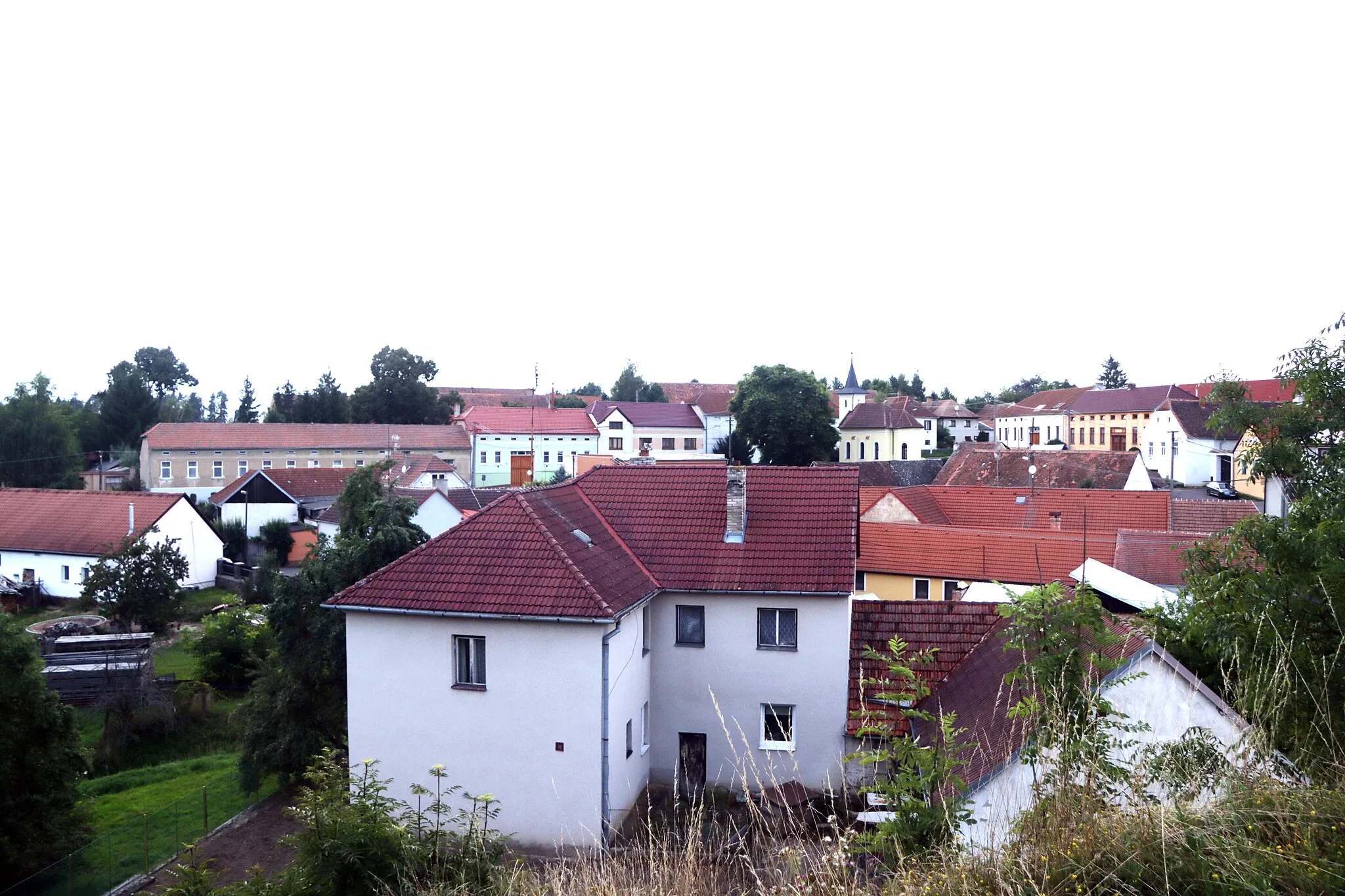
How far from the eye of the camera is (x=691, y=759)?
15.4 m

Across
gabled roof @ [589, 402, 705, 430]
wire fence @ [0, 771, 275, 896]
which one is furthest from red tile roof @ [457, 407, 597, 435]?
wire fence @ [0, 771, 275, 896]

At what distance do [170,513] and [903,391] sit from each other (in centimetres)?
9885

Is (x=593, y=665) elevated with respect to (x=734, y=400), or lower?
lower

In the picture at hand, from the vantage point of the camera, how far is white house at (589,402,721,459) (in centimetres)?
7331

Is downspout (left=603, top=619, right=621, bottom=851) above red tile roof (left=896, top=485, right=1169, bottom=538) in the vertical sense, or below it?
below

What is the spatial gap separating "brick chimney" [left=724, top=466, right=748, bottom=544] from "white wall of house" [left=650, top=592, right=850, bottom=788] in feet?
4.26

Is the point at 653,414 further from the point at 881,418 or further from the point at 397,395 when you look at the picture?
the point at 397,395

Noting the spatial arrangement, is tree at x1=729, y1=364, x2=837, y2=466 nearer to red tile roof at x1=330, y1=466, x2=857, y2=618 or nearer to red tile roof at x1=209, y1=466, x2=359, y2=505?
red tile roof at x1=209, y1=466, x2=359, y2=505

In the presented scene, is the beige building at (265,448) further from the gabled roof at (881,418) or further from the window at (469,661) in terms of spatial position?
the window at (469,661)

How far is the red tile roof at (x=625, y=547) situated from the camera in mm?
13375

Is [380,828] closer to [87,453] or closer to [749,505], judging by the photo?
[749,505]

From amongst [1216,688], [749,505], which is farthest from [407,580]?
[1216,688]

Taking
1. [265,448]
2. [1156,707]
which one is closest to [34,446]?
[265,448]

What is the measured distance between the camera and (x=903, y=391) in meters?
120
